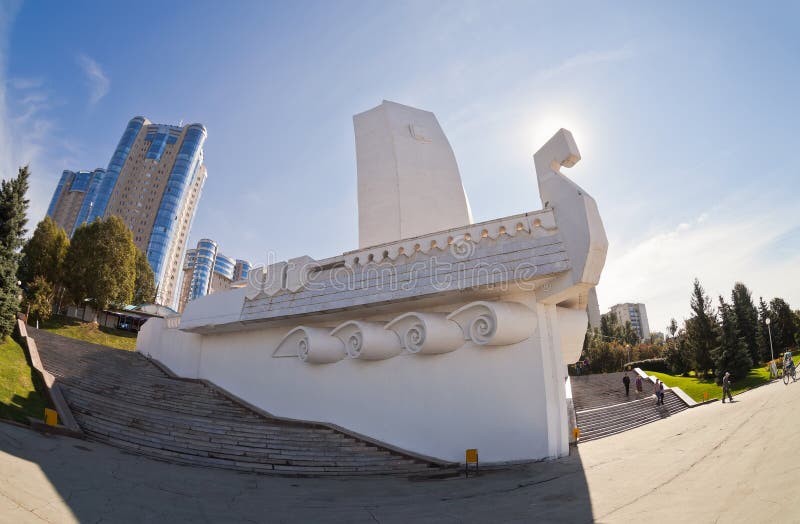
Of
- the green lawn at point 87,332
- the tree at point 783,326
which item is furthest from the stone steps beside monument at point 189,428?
the tree at point 783,326

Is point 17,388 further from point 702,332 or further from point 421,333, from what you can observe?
point 702,332

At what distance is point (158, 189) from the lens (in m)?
65.1

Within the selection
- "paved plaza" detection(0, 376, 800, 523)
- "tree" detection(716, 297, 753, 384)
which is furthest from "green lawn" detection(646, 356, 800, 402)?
"paved plaza" detection(0, 376, 800, 523)

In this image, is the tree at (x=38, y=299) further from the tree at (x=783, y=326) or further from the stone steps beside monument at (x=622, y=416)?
the tree at (x=783, y=326)

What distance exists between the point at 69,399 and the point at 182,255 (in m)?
65.7

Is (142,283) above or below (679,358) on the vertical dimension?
above

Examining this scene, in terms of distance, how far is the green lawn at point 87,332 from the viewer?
24.1 meters

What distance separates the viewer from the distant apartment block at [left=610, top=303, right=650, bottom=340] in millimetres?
107700

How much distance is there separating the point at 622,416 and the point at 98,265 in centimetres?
2888

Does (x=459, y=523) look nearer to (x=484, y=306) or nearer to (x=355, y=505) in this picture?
(x=355, y=505)

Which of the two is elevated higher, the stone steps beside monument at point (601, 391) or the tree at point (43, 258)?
the tree at point (43, 258)

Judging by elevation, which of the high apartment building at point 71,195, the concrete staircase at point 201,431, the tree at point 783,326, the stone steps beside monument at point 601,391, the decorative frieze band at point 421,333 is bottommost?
the concrete staircase at point 201,431

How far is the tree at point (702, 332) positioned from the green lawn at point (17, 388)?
28.2 metres

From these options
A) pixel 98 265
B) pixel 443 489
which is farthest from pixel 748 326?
pixel 98 265
